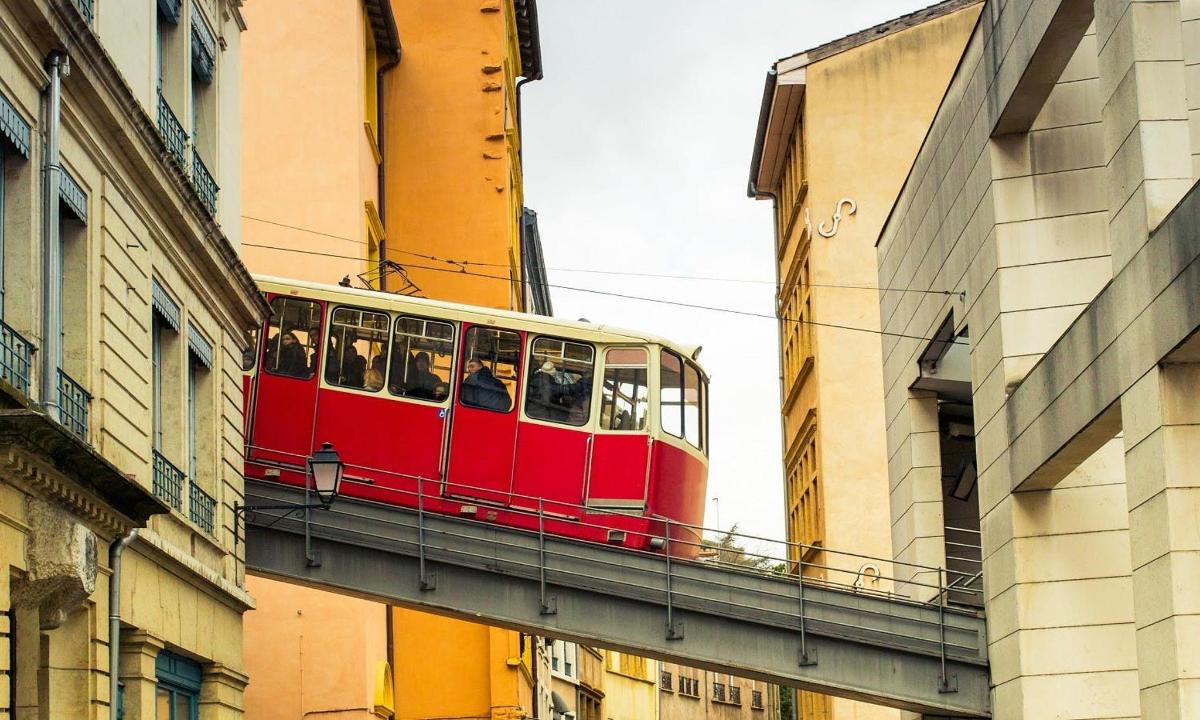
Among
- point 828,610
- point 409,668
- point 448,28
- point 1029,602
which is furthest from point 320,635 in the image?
point 448,28

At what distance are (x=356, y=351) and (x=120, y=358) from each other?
9479mm

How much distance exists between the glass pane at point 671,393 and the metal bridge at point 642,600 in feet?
9.96

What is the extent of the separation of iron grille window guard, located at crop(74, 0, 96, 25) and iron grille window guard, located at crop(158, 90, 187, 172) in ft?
6.93

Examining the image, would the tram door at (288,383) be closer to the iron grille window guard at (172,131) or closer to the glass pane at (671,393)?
the glass pane at (671,393)

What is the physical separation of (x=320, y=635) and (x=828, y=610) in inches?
426

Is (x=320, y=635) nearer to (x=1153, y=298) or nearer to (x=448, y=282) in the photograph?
(x=448, y=282)

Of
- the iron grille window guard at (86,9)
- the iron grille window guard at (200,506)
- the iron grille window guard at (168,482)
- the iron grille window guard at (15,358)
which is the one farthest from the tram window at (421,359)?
the iron grille window guard at (15,358)

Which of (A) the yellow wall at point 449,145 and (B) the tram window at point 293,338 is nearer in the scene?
(B) the tram window at point 293,338

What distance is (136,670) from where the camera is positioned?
15648mm

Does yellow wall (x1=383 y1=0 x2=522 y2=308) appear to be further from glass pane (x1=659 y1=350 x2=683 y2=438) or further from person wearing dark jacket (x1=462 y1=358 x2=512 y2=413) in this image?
person wearing dark jacket (x1=462 y1=358 x2=512 y2=413)

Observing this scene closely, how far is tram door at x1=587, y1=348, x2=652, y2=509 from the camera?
2436cm

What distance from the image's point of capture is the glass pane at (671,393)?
24812mm

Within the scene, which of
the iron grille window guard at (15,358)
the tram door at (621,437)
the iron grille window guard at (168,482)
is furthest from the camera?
the tram door at (621,437)

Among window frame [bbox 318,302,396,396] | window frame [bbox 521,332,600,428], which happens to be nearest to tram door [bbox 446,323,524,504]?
window frame [bbox 521,332,600,428]
